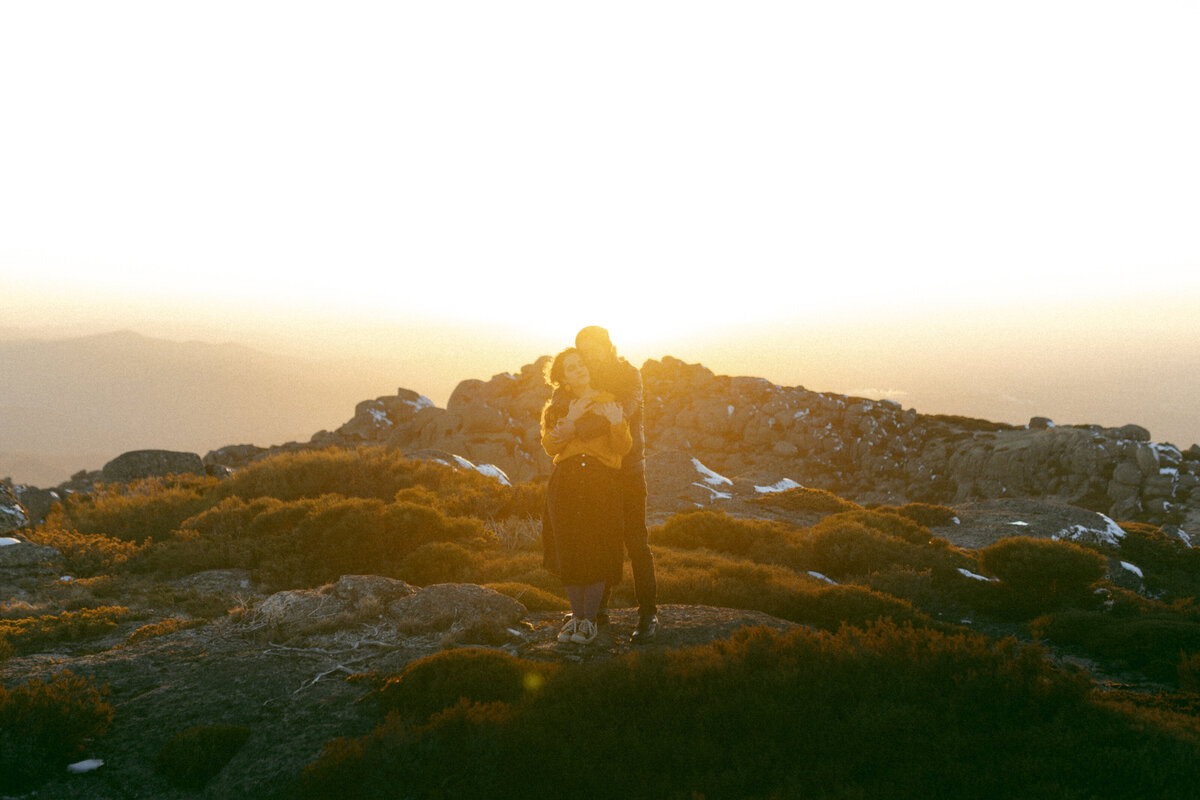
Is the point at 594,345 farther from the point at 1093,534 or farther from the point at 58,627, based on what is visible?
the point at 1093,534

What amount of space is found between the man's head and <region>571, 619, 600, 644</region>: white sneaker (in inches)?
104

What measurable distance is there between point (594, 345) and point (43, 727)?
5352 mm

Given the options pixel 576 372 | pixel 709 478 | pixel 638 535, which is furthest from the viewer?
pixel 709 478

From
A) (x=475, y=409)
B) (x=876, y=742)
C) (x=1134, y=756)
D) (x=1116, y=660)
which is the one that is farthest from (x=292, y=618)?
(x=475, y=409)

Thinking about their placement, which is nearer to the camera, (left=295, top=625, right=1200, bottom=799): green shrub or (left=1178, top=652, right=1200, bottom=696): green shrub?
(left=295, top=625, right=1200, bottom=799): green shrub

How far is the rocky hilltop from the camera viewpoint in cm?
4750

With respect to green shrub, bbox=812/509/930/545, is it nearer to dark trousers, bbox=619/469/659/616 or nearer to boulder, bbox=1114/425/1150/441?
dark trousers, bbox=619/469/659/616

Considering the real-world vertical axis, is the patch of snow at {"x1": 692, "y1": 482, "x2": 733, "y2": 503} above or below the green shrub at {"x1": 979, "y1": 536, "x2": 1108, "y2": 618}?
below

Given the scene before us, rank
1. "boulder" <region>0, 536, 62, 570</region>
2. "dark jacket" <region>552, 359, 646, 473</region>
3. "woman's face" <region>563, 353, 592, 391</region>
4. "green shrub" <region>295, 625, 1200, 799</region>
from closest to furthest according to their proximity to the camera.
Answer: "green shrub" <region>295, 625, 1200, 799</region>
"woman's face" <region>563, 353, 592, 391</region>
"dark jacket" <region>552, 359, 646, 473</region>
"boulder" <region>0, 536, 62, 570</region>

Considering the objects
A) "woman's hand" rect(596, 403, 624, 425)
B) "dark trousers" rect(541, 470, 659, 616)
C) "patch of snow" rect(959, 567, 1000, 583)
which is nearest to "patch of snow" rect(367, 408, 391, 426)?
"patch of snow" rect(959, 567, 1000, 583)

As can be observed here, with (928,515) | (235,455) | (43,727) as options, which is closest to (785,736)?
(43,727)

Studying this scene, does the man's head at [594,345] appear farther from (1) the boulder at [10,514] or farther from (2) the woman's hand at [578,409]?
(1) the boulder at [10,514]

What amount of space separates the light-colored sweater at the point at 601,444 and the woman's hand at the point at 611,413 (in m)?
0.04

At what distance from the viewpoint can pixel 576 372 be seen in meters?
6.87
